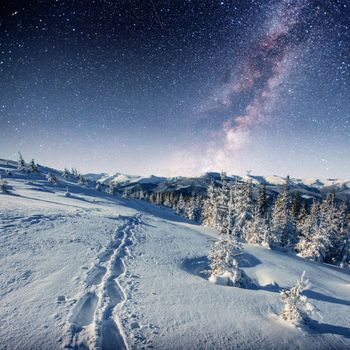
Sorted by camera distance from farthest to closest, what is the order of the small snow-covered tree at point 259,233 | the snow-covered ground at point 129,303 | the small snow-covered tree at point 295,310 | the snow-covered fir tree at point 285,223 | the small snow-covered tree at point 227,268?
1. the snow-covered fir tree at point 285,223
2. the small snow-covered tree at point 259,233
3. the small snow-covered tree at point 227,268
4. the small snow-covered tree at point 295,310
5. the snow-covered ground at point 129,303

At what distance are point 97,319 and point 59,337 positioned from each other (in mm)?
934

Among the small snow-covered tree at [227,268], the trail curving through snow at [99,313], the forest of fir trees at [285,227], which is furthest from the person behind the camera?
the forest of fir trees at [285,227]

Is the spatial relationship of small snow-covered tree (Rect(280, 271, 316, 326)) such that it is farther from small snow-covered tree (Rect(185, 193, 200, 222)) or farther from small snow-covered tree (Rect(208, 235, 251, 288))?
small snow-covered tree (Rect(185, 193, 200, 222))

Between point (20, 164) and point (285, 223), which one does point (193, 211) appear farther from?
point (20, 164)

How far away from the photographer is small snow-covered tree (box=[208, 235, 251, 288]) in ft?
31.2

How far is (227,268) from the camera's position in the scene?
32.3 ft

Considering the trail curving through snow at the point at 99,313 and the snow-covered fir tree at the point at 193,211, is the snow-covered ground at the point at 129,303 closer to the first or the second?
the trail curving through snow at the point at 99,313

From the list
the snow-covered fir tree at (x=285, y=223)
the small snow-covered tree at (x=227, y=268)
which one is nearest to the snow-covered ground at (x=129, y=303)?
the small snow-covered tree at (x=227, y=268)

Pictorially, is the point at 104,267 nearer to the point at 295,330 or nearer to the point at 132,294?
the point at 132,294

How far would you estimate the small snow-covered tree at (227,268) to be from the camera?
951 cm

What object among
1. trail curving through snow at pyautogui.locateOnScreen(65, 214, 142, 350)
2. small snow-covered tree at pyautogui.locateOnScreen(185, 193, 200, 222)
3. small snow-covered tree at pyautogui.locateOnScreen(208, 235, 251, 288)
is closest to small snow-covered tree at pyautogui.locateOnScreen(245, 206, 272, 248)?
small snow-covered tree at pyautogui.locateOnScreen(208, 235, 251, 288)

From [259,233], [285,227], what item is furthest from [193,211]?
[259,233]

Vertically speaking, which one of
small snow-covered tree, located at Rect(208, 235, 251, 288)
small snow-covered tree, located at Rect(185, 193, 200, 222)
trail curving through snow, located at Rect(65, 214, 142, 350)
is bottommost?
small snow-covered tree, located at Rect(185, 193, 200, 222)

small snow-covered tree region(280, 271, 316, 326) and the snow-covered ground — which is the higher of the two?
small snow-covered tree region(280, 271, 316, 326)
